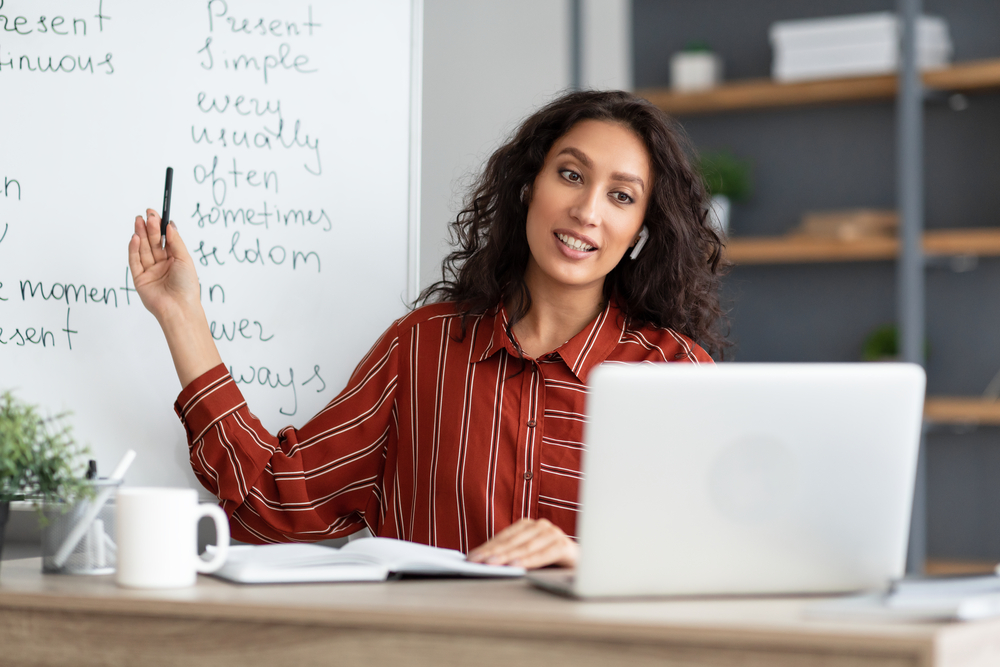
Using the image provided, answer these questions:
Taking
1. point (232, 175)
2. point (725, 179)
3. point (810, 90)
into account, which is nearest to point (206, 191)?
point (232, 175)

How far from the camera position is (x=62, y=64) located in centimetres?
146

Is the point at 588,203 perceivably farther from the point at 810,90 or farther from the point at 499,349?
the point at 810,90

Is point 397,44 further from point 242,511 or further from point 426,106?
point 242,511

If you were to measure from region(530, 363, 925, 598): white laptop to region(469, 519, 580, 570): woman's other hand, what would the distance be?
229 mm

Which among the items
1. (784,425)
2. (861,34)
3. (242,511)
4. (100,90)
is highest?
(861,34)

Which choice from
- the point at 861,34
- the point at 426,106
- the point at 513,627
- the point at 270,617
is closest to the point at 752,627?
the point at 513,627

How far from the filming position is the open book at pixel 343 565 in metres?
0.94

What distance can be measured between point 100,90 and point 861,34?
2217 millimetres

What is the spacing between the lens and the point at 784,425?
0.82 meters

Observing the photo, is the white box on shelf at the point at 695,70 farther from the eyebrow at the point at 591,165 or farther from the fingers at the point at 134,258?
the fingers at the point at 134,258

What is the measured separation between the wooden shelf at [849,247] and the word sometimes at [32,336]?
1.94 m

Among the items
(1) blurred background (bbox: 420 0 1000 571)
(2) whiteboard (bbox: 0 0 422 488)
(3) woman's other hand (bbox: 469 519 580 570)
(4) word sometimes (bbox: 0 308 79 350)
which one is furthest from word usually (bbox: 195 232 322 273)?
(1) blurred background (bbox: 420 0 1000 571)

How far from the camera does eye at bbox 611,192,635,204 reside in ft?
5.48

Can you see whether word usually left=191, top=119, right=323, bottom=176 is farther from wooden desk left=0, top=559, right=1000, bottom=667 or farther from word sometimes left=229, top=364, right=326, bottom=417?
wooden desk left=0, top=559, right=1000, bottom=667
